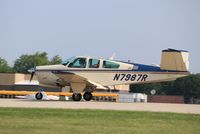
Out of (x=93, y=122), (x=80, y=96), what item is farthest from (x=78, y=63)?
(x=93, y=122)

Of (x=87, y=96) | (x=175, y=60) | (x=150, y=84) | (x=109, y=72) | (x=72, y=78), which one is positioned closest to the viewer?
(x=175, y=60)

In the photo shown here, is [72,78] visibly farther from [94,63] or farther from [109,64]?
[109,64]

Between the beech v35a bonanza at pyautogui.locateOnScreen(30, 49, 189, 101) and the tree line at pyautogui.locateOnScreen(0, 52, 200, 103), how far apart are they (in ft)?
320

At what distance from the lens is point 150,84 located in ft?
460

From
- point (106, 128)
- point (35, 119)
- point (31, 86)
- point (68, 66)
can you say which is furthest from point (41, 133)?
point (31, 86)

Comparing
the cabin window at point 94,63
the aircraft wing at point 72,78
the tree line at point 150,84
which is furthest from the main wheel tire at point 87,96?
the tree line at point 150,84

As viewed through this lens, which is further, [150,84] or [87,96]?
[150,84]

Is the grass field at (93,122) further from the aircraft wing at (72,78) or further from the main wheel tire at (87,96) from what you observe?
the main wheel tire at (87,96)

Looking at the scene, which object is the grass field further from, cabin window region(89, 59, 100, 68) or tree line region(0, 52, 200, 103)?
tree line region(0, 52, 200, 103)

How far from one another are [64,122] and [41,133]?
8.06ft

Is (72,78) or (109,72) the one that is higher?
(109,72)

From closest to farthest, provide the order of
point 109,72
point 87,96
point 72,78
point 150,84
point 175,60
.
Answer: point 175,60
point 72,78
point 109,72
point 87,96
point 150,84

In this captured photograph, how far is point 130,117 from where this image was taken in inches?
701

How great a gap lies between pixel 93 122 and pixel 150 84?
125 metres
